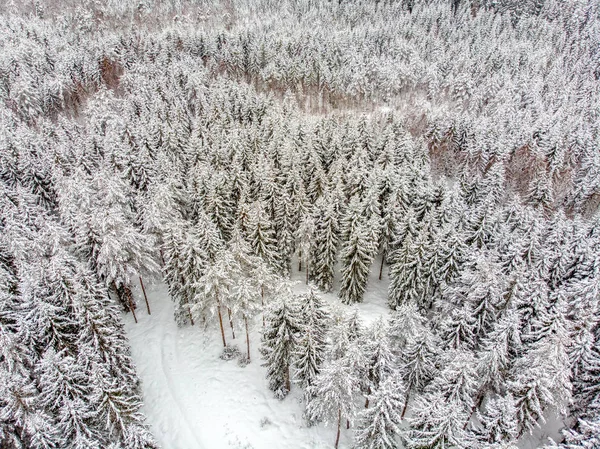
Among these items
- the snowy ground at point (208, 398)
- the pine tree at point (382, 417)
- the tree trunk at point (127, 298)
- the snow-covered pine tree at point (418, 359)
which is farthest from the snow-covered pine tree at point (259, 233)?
the pine tree at point (382, 417)

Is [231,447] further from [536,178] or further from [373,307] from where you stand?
[536,178]

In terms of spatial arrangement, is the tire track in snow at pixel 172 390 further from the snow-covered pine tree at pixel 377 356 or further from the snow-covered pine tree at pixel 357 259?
the snow-covered pine tree at pixel 357 259

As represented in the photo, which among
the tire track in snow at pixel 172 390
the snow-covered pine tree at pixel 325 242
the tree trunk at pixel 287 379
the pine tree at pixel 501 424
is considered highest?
the pine tree at pixel 501 424

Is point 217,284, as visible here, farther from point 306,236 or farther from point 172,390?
point 306,236

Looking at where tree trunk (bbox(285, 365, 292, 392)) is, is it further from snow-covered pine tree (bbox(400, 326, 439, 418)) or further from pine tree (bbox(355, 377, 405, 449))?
snow-covered pine tree (bbox(400, 326, 439, 418))

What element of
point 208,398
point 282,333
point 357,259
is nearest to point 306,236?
point 357,259
